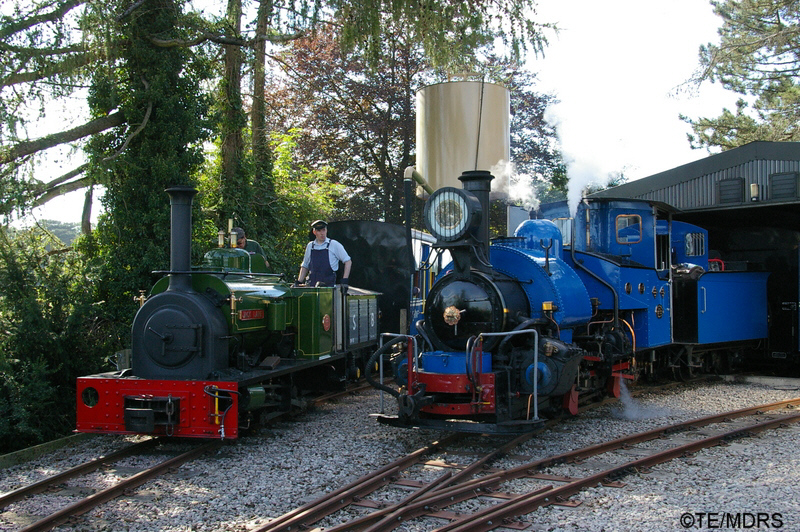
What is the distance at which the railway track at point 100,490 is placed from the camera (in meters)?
4.52

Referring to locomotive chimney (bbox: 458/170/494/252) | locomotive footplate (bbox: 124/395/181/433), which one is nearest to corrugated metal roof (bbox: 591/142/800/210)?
locomotive chimney (bbox: 458/170/494/252)

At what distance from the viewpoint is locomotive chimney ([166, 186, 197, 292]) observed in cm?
649

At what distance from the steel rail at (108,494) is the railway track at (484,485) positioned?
142cm

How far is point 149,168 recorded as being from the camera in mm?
9602

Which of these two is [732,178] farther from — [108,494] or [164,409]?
[108,494]

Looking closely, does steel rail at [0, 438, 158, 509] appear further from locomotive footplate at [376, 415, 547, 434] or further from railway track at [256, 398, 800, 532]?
locomotive footplate at [376, 415, 547, 434]

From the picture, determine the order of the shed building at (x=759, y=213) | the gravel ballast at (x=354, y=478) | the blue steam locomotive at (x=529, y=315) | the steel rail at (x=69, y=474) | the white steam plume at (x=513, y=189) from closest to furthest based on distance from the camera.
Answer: the gravel ballast at (x=354, y=478)
the steel rail at (x=69, y=474)
the blue steam locomotive at (x=529, y=315)
the white steam plume at (x=513, y=189)
the shed building at (x=759, y=213)

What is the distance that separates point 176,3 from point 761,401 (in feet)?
33.3

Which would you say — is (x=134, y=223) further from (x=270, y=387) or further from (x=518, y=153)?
(x=518, y=153)

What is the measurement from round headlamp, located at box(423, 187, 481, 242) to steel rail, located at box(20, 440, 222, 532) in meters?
3.12

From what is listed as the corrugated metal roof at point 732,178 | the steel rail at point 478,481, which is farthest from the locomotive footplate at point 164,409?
the corrugated metal roof at point 732,178

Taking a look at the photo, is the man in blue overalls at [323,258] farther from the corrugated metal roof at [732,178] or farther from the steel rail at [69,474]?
the corrugated metal roof at [732,178]

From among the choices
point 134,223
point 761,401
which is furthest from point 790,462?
point 134,223

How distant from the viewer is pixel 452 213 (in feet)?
21.7
